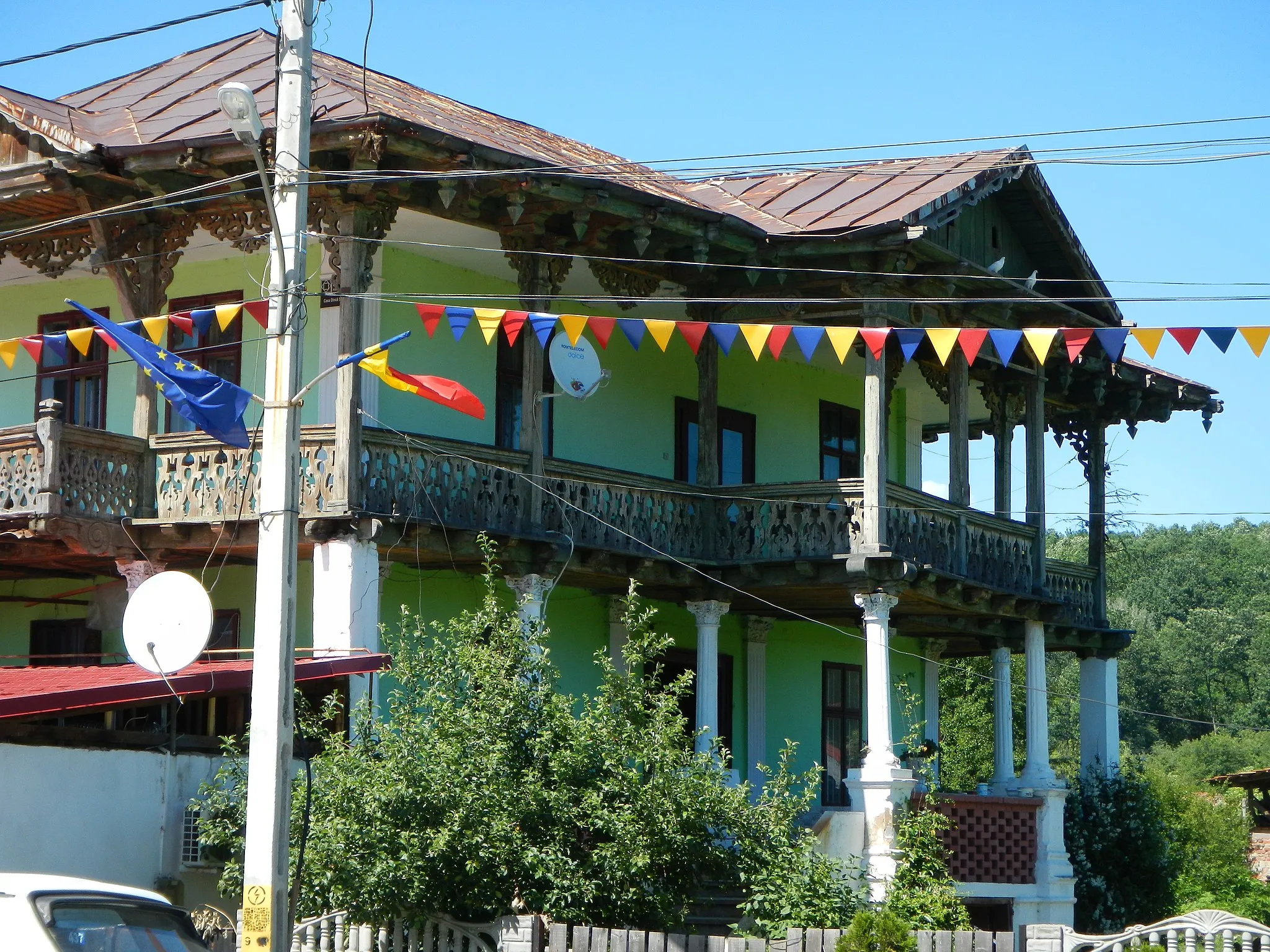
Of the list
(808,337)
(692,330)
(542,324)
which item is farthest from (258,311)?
(808,337)

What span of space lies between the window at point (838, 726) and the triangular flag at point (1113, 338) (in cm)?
1158

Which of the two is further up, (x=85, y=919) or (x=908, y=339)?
(x=908, y=339)

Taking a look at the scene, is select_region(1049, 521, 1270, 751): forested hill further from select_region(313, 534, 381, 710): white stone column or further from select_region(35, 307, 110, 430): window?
select_region(313, 534, 381, 710): white stone column

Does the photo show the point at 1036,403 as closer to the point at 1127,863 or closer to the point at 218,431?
the point at 1127,863

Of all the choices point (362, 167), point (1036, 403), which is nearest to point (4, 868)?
point (362, 167)

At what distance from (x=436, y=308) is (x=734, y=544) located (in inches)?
247

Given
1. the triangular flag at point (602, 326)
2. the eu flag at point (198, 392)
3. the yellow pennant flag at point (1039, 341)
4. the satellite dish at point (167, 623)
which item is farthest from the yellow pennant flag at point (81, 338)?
the yellow pennant flag at point (1039, 341)

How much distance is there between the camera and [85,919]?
32.0 ft

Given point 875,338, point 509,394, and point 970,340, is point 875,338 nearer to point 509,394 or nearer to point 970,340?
point 970,340

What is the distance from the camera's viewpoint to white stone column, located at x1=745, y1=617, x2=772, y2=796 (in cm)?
2500

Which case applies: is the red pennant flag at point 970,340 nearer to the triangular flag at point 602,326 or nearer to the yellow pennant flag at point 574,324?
the triangular flag at point 602,326

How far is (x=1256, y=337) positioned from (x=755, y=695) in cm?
1133

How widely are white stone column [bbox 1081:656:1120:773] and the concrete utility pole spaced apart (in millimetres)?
17700

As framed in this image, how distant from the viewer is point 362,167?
17.4 m
